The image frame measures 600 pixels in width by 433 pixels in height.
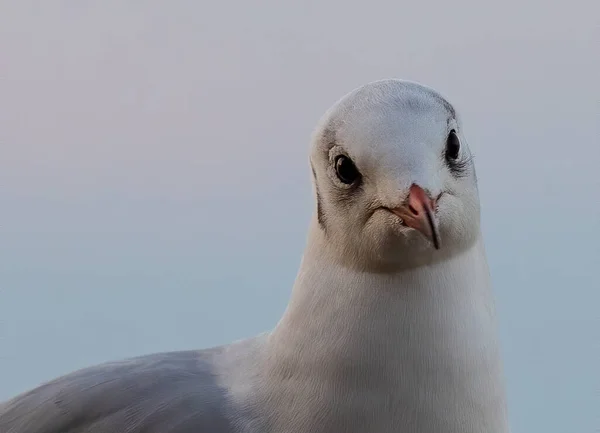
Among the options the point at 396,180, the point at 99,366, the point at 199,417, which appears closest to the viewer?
the point at 396,180

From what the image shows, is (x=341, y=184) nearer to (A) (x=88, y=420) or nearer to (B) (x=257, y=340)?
(B) (x=257, y=340)

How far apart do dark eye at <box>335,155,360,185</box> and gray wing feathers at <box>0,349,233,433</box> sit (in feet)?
0.83

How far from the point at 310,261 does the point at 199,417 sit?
186mm

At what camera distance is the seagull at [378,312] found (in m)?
0.85

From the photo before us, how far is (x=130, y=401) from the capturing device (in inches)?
38.0

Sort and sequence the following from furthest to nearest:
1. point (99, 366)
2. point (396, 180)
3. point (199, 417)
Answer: point (99, 366) < point (199, 417) < point (396, 180)

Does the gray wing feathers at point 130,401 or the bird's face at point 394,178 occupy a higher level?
the bird's face at point 394,178

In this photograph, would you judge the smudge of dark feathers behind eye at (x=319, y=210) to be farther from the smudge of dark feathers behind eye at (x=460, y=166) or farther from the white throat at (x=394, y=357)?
the smudge of dark feathers behind eye at (x=460, y=166)

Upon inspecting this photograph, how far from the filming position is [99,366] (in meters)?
1.04

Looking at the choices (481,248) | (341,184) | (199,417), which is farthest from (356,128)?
(199,417)

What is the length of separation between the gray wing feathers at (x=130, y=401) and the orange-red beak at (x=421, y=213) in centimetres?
28

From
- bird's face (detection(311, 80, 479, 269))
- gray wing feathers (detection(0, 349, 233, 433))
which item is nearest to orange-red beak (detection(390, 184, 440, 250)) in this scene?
bird's face (detection(311, 80, 479, 269))

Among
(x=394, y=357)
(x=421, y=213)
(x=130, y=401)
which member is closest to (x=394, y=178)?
(x=421, y=213)

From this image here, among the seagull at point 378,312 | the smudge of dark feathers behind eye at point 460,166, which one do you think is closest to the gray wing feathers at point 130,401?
the seagull at point 378,312
